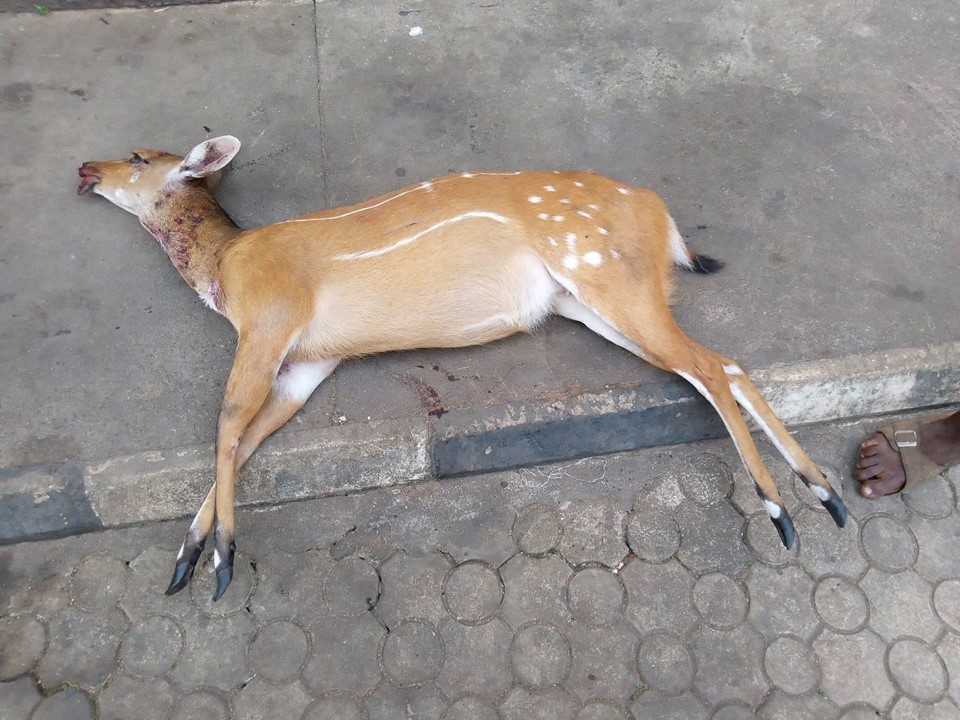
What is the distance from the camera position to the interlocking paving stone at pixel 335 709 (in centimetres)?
257

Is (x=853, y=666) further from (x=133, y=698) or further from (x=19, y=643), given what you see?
(x=19, y=643)

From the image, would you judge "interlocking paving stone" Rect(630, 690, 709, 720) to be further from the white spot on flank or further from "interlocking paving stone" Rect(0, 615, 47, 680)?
"interlocking paving stone" Rect(0, 615, 47, 680)

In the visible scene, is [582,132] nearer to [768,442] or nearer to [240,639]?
[768,442]

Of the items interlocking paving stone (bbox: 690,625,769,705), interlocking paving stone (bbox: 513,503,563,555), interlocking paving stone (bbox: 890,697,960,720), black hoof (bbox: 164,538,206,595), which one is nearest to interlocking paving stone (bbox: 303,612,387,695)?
black hoof (bbox: 164,538,206,595)

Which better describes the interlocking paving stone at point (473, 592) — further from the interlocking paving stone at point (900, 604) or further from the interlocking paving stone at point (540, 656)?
the interlocking paving stone at point (900, 604)

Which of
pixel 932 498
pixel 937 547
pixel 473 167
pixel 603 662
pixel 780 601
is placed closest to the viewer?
pixel 603 662

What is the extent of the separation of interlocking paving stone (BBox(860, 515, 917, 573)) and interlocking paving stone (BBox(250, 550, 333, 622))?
6.44 ft

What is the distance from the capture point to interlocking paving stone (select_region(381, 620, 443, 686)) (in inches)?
104

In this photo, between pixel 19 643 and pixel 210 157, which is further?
pixel 210 157

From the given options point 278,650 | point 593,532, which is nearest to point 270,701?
point 278,650

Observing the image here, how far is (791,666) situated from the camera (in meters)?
2.65

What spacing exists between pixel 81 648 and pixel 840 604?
2618mm

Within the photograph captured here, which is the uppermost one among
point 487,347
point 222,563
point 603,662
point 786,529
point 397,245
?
point 397,245

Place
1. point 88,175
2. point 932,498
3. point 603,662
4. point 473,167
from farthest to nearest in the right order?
point 473,167
point 88,175
point 932,498
point 603,662
